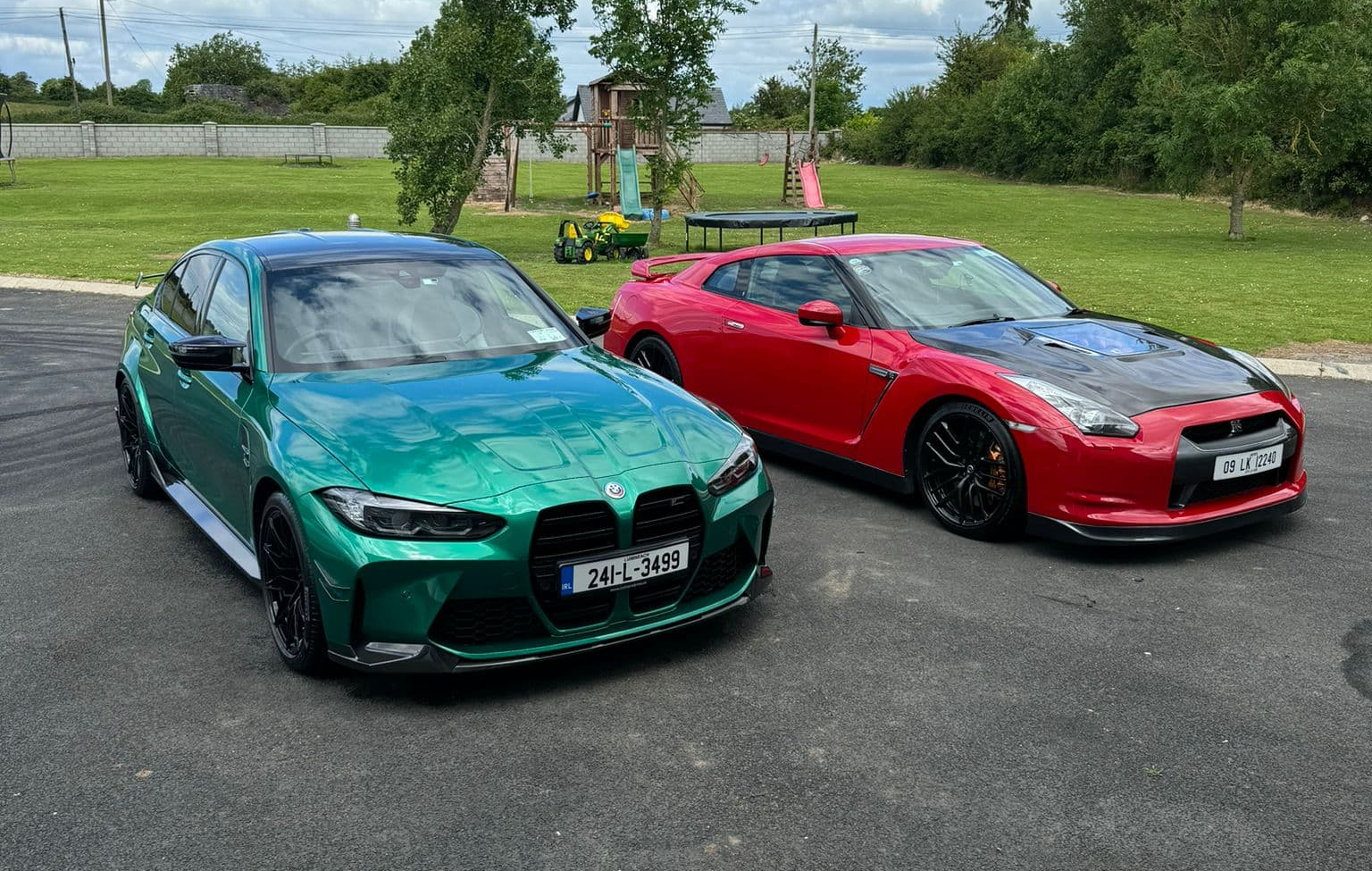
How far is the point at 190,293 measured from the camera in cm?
610

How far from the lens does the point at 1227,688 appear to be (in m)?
4.28

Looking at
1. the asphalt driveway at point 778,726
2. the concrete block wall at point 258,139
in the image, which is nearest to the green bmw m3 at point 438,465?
the asphalt driveway at point 778,726

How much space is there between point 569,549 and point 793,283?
3.65 meters

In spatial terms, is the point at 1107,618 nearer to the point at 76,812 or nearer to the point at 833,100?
the point at 76,812

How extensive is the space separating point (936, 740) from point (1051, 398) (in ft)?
7.72

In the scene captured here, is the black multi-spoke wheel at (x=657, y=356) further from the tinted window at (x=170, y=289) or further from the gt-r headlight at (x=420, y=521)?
the gt-r headlight at (x=420, y=521)

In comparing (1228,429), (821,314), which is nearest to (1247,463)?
(1228,429)

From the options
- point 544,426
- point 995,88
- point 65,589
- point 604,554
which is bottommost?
point 65,589

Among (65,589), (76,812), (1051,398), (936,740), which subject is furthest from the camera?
(1051,398)

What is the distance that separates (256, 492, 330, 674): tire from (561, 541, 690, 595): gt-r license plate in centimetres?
89

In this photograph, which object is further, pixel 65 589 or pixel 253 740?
pixel 65 589

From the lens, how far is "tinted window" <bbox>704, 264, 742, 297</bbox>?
7785 mm

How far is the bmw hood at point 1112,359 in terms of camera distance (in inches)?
226

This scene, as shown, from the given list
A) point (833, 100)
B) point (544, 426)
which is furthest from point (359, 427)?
point (833, 100)
